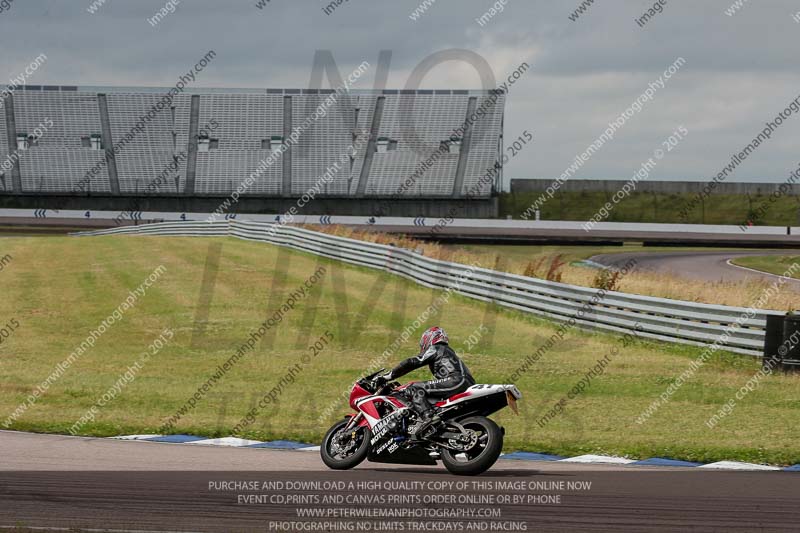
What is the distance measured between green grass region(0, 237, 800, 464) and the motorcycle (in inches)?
99.8

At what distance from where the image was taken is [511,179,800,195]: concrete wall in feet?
275

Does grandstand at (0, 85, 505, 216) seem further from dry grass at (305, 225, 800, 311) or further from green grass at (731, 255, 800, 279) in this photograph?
dry grass at (305, 225, 800, 311)

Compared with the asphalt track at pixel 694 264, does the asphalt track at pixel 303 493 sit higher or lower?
lower

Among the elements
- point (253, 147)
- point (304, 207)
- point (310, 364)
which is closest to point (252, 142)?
point (253, 147)

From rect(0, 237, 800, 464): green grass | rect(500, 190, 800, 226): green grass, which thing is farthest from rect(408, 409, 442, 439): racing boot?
rect(500, 190, 800, 226): green grass

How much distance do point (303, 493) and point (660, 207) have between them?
251 ft

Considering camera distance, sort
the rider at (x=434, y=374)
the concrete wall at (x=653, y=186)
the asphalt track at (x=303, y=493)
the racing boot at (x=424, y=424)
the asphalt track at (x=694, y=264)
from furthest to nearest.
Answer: the concrete wall at (x=653, y=186), the asphalt track at (x=694, y=264), the rider at (x=434, y=374), the racing boot at (x=424, y=424), the asphalt track at (x=303, y=493)

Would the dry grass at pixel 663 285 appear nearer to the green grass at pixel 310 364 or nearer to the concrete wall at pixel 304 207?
the green grass at pixel 310 364

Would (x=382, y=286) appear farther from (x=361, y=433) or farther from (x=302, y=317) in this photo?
(x=361, y=433)

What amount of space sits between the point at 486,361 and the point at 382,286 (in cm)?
1114

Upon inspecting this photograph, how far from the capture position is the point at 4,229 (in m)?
60.0

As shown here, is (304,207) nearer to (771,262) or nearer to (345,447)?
(771,262)

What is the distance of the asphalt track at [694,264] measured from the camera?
35.8m

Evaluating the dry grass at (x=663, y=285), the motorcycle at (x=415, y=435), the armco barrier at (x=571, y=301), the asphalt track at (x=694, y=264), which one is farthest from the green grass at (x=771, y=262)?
the motorcycle at (x=415, y=435)
